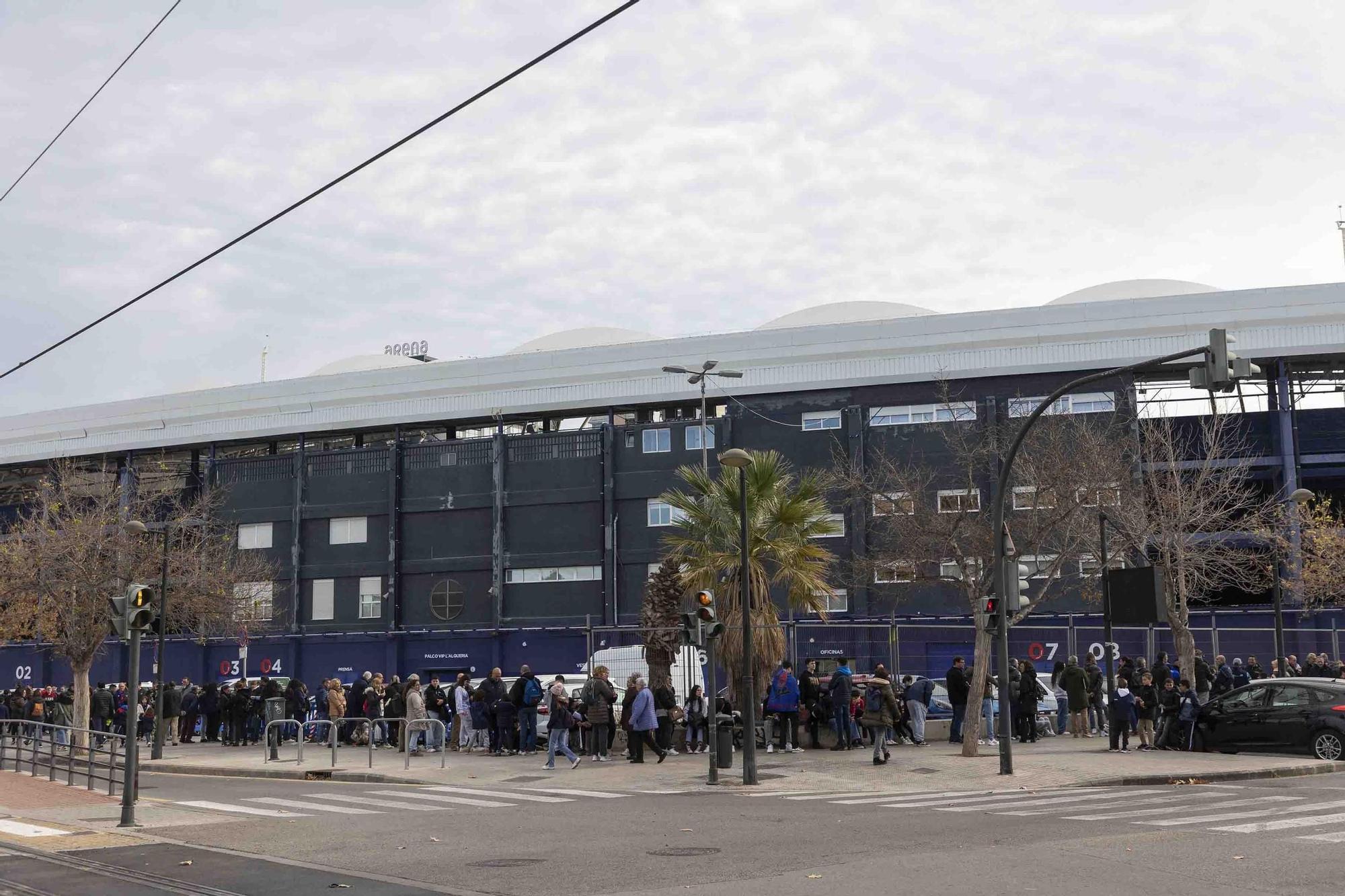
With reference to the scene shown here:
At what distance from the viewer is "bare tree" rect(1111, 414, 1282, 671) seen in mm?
36031

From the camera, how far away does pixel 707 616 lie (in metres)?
22.4

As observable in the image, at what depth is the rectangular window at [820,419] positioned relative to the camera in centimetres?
5456

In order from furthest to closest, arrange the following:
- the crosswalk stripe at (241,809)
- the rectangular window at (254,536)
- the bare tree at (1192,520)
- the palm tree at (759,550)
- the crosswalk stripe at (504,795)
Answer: the rectangular window at (254,536) → the bare tree at (1192,520) → the palm tree at (759,550) → the crosswalk stripe at (504,795) → the crosswalk stripe at (241,809)

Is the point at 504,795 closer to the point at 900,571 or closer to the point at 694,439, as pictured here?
the point at 900,571

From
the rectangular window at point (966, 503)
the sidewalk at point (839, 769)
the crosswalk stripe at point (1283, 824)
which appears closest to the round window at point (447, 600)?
the rectangular window at point (966, 503)

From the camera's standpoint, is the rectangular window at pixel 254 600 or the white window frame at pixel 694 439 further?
the white window frame at pixel 694 439

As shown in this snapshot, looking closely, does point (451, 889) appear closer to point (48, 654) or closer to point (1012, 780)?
point (1012, 780)

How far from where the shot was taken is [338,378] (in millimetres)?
64312

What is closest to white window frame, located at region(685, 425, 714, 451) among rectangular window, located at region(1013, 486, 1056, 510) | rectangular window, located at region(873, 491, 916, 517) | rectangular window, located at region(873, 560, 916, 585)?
rectangular window, located at region(1013, 486, 1056, 510)

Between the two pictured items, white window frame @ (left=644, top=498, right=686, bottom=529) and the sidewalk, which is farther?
white window frame @ (left=644, top=498, right=686, bottom=529)

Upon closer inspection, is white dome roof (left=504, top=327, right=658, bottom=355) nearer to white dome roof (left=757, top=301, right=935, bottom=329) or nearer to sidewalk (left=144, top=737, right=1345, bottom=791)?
white dome roof (left=757, top=301, right=935, bottom=329)

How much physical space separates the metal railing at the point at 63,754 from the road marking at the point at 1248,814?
1337cm

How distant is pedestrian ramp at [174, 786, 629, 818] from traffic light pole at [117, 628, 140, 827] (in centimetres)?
167

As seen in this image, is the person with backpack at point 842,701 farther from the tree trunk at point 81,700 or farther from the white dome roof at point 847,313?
the white dome roof at point 847,313
